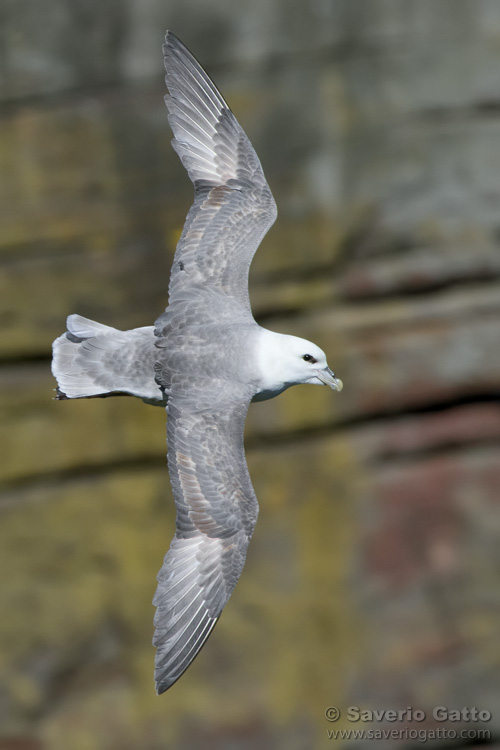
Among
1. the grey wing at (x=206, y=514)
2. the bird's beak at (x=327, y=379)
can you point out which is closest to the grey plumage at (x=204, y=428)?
the grey wing at (x=206, y=514)

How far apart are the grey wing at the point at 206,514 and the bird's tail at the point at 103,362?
307 mm

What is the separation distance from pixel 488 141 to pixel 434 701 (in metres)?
3.37

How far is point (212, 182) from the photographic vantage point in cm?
423

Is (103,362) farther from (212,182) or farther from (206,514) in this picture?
(212,182)

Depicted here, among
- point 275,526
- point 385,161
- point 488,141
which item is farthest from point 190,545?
point 488,141

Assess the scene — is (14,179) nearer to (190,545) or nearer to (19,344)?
(19,344)

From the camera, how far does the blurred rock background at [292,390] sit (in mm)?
5145

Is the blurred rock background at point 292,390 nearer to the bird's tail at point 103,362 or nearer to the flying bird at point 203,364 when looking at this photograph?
the flying bird at point 203,364

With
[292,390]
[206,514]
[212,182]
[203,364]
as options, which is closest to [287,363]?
[203,364]

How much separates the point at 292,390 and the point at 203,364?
204 cm

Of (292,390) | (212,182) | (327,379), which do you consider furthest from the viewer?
(292,390)

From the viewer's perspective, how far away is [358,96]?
17.0 ft

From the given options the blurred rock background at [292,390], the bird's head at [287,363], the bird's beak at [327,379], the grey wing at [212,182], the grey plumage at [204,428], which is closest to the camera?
the grey plumage at [204,428]

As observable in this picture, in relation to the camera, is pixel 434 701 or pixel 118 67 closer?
pixel 118 67
